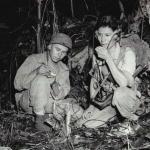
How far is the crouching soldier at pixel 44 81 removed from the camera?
598 cm

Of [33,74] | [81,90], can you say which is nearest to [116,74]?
[33,74]

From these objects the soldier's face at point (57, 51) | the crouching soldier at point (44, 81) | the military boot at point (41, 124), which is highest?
the soldier's face at point (57, 51)

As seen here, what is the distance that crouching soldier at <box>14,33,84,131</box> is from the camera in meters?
5.98

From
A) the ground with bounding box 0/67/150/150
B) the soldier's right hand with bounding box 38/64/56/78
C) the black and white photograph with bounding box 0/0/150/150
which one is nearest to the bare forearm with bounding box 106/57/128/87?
the black and white photograph with bounding box 0/0/150/150

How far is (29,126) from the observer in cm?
627

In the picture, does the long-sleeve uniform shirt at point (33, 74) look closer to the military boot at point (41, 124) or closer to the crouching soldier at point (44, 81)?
the crouching soldier at point (44, 81)

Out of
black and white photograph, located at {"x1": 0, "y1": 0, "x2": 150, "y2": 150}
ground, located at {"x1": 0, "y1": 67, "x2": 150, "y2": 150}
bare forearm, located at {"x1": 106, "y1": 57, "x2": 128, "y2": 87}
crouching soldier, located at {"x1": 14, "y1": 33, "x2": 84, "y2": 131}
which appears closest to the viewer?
ground, located at {"x1": 0, "y1": 67, "x2": 150, "y2": 150}

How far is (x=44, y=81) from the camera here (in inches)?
236

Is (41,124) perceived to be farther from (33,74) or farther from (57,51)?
(57,51)

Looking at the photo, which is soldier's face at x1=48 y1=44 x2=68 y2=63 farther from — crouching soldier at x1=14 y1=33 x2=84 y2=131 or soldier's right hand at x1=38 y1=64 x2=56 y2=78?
soldier's right hand at x1=38 y1=64 x2=56 y2=78

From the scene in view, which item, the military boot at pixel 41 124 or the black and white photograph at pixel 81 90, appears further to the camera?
the military boot at pixel 41 124

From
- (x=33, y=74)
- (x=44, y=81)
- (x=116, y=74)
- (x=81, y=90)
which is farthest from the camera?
(x=81, y=90)

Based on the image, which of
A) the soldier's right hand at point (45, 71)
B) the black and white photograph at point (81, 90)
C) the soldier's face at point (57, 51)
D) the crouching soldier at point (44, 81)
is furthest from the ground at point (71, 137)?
the soldier's face at point (57, 51)

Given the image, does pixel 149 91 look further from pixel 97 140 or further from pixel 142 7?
pixel 97 140
